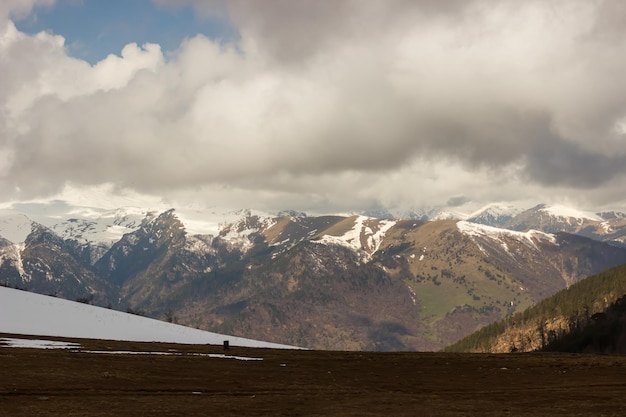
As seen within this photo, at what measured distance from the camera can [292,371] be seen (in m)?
66.8

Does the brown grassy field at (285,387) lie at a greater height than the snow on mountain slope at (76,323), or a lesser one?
lesser

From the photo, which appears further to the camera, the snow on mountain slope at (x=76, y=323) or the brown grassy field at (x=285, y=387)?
the snow on mountain slope at (x=76, y=323)

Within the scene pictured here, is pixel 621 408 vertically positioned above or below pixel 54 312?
below

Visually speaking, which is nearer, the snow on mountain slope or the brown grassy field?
the brown grassy field

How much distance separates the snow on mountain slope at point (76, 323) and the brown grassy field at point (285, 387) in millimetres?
38233

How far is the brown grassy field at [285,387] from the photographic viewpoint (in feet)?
128

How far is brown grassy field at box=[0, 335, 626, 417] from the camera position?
38906mm

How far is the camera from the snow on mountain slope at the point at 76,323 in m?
111

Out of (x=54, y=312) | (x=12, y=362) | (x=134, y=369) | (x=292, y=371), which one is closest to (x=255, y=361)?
(x=292, y=371)

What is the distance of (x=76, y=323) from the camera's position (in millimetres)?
121688

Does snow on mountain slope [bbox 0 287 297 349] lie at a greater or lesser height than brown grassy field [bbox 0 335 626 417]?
greater

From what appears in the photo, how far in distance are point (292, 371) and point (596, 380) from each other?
106 ft

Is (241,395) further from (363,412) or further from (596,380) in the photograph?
(596,380)

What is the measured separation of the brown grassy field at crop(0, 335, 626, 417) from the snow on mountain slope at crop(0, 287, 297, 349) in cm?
3823
